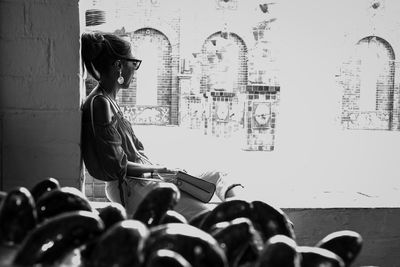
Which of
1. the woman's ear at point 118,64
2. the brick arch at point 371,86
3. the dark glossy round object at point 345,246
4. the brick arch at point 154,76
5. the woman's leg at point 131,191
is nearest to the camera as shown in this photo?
the dark glossy round object at point 345,246

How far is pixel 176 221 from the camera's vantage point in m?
0.60

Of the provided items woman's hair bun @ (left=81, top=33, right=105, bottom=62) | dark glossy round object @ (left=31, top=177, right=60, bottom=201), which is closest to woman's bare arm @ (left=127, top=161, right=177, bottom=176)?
woman's hair bun @ (left=81, top=33, right=105, bottom=62)

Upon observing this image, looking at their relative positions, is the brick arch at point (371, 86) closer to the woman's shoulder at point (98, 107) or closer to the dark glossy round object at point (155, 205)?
the woman's shoulder at point (98, 107)

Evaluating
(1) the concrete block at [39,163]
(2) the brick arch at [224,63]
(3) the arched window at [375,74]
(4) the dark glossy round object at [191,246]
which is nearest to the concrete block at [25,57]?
(1) the concrete block at [39,163]

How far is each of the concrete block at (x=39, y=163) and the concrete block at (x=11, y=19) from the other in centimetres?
43

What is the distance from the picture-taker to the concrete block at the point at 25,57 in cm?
207

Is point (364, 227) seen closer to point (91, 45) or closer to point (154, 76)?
point (91, 45)

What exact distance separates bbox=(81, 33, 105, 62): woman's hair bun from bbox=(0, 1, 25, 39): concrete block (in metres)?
0.56

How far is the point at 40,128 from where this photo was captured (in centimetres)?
214

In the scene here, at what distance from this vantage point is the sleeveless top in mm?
2387

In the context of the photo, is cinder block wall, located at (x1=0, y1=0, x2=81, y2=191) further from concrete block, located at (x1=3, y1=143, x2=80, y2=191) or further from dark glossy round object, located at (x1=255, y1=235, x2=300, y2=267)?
dark glossy round object, located at (x1=255, y1=235, x2=300, y2=267)

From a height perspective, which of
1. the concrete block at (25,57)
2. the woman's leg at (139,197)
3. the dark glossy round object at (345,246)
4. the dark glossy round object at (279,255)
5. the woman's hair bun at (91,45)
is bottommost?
the woman's leg at (139,197)

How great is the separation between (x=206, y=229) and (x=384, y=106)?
827cm

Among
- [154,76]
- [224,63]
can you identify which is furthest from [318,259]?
[224,63]
